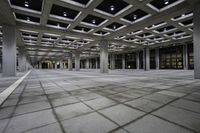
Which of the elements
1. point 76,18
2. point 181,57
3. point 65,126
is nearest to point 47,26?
point 76,18

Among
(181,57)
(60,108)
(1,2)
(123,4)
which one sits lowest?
(60,108)

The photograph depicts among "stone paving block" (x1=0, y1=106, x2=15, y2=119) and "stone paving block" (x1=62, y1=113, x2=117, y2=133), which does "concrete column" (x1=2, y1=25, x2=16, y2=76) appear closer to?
"stone paving block" (x1=0, y1=106, x2=15, y2=119)

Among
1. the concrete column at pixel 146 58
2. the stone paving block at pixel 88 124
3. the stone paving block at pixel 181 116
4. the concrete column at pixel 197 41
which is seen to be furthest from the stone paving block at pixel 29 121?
the concrete column at pixel 146 58

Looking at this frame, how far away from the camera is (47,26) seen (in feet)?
47.4

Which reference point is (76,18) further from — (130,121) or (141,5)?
(130,121)

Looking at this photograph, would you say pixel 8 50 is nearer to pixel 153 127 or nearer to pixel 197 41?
pixel 153 127

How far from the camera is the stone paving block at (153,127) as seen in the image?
208 cm

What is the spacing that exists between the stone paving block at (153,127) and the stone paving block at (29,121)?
1.74m

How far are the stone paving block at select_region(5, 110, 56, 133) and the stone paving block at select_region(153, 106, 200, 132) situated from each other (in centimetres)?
261

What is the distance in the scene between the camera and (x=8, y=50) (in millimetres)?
13078

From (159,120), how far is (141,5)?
33.3ft

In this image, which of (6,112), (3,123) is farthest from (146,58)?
(3,123)

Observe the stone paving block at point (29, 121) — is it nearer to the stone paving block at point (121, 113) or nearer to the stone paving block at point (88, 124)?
the stone paving block at point (88, 124)

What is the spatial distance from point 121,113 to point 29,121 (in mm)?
2149
